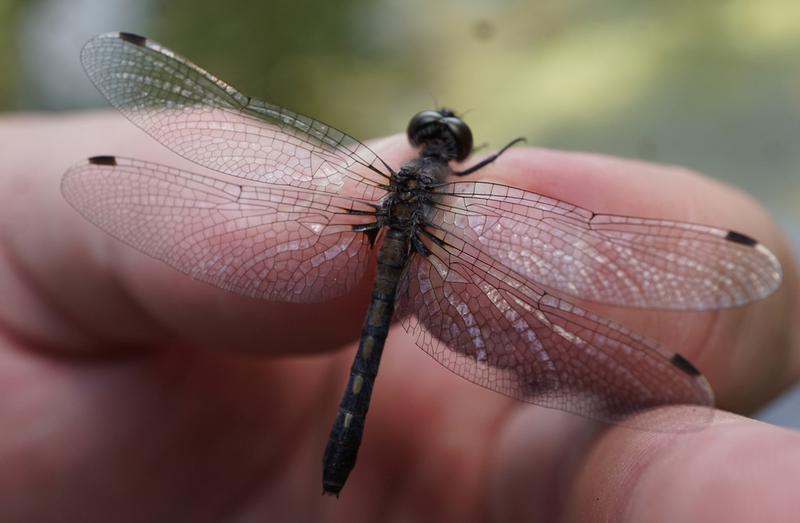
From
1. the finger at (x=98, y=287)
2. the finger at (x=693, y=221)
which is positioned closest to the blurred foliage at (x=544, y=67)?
the finger at (x=693, y=221)

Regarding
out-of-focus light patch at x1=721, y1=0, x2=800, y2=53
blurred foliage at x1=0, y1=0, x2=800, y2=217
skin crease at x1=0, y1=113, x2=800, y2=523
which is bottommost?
skin crease at x1=0, y1=113, x2=800, y2=523

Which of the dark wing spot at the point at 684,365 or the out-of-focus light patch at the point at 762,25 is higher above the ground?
the out-of-focus light patch at the point at 762,25

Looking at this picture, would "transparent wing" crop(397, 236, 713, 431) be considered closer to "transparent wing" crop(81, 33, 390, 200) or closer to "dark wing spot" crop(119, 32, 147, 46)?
"transparent wing" crop(81, 33, 390, 200)

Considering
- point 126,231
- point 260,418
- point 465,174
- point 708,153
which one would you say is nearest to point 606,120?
point 708,153

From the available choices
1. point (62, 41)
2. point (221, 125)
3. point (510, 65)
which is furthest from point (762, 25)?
point (62, 41)

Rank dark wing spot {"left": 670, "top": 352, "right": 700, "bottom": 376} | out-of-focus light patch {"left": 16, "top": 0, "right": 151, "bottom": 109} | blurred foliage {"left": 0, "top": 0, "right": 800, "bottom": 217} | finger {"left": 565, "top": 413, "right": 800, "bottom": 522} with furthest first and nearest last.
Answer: out-of-focus light patch {"left": 16, "top": 0, "right": 151, "bottom": 109}
blurred foliage {"left": 0, "top": 0, "right": 800, "bottom": 217}
dark wing spot {"left": 670, "top": 352, "right": 700, "bottom": 376}
finger {"left": 565, "top": 413, "right": 800, "bottom": 522}

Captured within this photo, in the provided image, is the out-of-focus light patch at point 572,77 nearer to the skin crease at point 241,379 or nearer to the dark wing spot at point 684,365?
the skin crease at point 241,379

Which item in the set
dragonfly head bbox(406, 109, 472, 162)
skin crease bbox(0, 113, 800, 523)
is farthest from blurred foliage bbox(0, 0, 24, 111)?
dragonfly head bbox(406, 109, 472, 162)

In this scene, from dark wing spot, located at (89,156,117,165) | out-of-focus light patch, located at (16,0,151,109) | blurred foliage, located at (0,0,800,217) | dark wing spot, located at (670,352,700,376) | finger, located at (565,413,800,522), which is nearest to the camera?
finger, located at (565,413,800,522)
